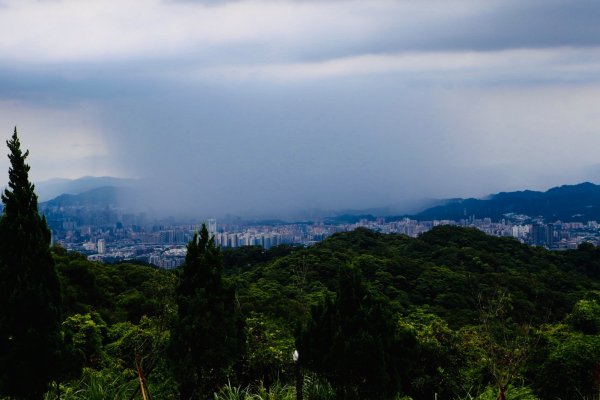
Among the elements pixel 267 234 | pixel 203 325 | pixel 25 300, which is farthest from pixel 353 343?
pixel 267 234

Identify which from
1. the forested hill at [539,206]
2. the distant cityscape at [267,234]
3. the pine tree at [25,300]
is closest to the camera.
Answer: the pine tree at [25,300]

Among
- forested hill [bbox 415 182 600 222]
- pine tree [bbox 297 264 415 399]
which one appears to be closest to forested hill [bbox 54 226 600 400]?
pine tree [bbox 297 264 415 399]

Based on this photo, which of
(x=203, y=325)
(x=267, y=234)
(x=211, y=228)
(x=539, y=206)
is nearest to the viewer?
(x=203, y=325)

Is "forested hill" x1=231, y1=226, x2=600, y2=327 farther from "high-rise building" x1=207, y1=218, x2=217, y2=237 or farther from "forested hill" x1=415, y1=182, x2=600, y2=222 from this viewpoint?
"forested hill" x1=415, y1=182, x2=600, y2=222

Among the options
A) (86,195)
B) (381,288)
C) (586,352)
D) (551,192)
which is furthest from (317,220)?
(586,352)

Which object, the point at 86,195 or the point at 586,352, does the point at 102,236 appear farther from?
the point at 586,352

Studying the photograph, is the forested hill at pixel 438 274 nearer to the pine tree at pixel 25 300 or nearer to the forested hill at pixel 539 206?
the pine tree at pixel 25 300

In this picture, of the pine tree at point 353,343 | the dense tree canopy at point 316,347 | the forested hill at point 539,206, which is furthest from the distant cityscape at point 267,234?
the pine tree at point 353,343

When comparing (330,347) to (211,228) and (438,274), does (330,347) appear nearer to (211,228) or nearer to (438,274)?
(438,274)
